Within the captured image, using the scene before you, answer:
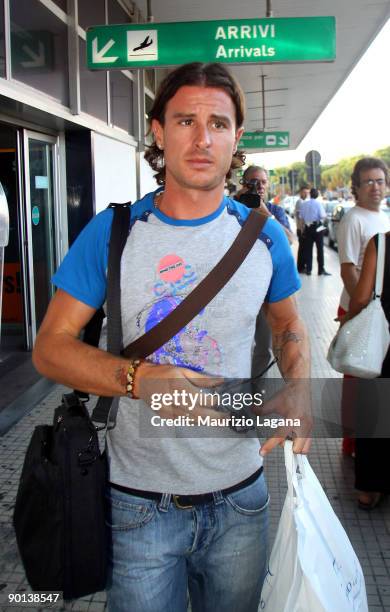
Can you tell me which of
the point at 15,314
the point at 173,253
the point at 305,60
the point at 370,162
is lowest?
the point at 15,314

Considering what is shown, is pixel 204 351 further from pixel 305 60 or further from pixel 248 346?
pixel 305 60

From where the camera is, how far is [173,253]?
1510 millimetres

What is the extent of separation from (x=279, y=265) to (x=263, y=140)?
48.5ft

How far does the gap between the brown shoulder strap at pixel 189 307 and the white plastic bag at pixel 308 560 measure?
0.38m

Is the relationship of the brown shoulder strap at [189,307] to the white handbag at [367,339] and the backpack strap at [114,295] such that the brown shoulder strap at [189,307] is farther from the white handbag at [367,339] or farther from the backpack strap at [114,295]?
the white handbag at [367,339]

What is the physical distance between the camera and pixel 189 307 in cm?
145

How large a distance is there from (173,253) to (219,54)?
13.5ft

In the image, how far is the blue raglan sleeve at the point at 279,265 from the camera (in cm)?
161

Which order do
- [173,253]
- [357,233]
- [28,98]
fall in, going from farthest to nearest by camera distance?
1. [28,98]
2. [357,233]
3. [173,253]

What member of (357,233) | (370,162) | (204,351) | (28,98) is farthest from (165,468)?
(28,98)

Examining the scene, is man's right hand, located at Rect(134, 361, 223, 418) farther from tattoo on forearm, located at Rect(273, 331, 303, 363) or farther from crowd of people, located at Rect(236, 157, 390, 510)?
crowd of people, located at Rect(236, 157, 390, 510)

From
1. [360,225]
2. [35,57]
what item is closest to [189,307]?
[360,225]

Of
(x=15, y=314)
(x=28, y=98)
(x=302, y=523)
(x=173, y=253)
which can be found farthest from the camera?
(x=15, y=314)

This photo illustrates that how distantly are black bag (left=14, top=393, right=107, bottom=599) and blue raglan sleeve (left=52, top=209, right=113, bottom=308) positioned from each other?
0.92 feet
